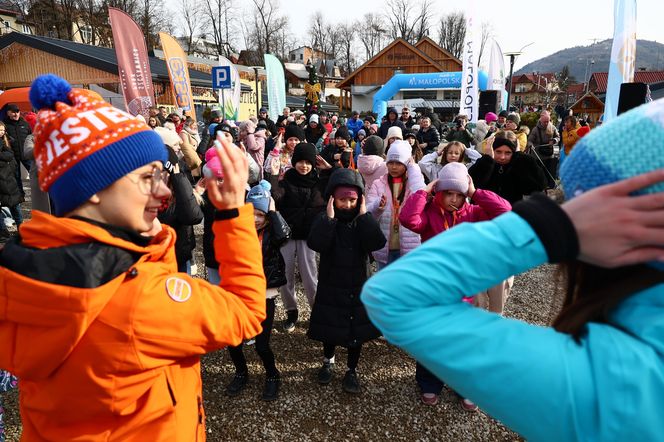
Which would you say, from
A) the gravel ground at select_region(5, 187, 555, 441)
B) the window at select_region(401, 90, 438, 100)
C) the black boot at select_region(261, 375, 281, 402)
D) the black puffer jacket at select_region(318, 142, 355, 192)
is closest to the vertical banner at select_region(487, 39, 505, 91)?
the black puffer jacket at select_region(318, 142, 355, 192)

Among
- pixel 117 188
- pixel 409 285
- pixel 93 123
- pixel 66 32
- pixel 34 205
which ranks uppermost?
pixel 66 32

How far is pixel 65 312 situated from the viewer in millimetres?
992

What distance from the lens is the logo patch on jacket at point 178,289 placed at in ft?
3.76

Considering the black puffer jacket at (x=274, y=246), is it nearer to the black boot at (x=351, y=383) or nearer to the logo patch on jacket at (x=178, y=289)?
the black boot at (x=351, y=383)

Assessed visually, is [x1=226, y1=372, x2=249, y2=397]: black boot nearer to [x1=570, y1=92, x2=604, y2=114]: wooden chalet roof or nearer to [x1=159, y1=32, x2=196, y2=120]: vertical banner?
[x1=159, y1=32, x2=196, y2=120]: vertical banner

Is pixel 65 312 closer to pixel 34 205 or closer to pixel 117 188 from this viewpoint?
pixel 117 188

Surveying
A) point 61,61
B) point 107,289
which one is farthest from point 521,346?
point 61,61

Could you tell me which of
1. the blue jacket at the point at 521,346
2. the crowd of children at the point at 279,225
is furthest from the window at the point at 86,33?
the blue jacket at the point at 521,346

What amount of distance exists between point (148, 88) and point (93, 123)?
38.6ft

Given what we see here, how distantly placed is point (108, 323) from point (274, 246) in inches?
85.7

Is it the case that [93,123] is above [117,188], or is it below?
above

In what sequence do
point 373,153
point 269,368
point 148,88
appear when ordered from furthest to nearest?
point 148,88 → point 373,153 → point 269,368

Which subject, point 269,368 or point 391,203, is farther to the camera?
point 391,203

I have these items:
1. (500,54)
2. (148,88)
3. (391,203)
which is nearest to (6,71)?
(148,88)
